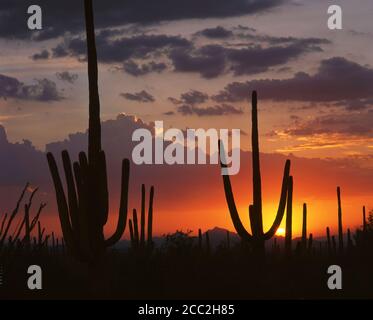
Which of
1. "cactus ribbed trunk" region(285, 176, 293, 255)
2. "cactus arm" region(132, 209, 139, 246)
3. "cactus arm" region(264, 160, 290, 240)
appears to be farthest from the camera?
"cactus arm" region(132, 209, 139, 246)

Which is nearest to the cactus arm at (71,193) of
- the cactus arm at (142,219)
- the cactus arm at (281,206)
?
the cactus arm at (281,206)

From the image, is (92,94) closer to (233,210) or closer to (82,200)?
(82,200)

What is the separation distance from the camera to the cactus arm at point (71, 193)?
1525cm

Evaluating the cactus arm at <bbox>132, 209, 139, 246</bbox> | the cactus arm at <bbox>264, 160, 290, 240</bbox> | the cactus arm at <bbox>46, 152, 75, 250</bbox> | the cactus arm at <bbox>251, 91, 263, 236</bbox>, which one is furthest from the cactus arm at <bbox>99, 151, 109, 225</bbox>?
the cactus arm at <bbox>132, 209, 139, 246</bbox>

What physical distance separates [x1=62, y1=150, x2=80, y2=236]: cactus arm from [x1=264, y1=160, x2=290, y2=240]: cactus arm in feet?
14.5

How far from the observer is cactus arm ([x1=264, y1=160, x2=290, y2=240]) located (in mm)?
17797

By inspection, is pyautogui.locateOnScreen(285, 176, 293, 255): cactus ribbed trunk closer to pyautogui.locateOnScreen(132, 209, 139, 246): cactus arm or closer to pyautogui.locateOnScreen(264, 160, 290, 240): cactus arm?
pyautogui.locateOnScreen(264, 160, 290, 240): cactus arm

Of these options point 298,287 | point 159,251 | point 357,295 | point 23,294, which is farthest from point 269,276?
point 23,294

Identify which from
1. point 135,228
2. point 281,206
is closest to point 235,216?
point 281,206
